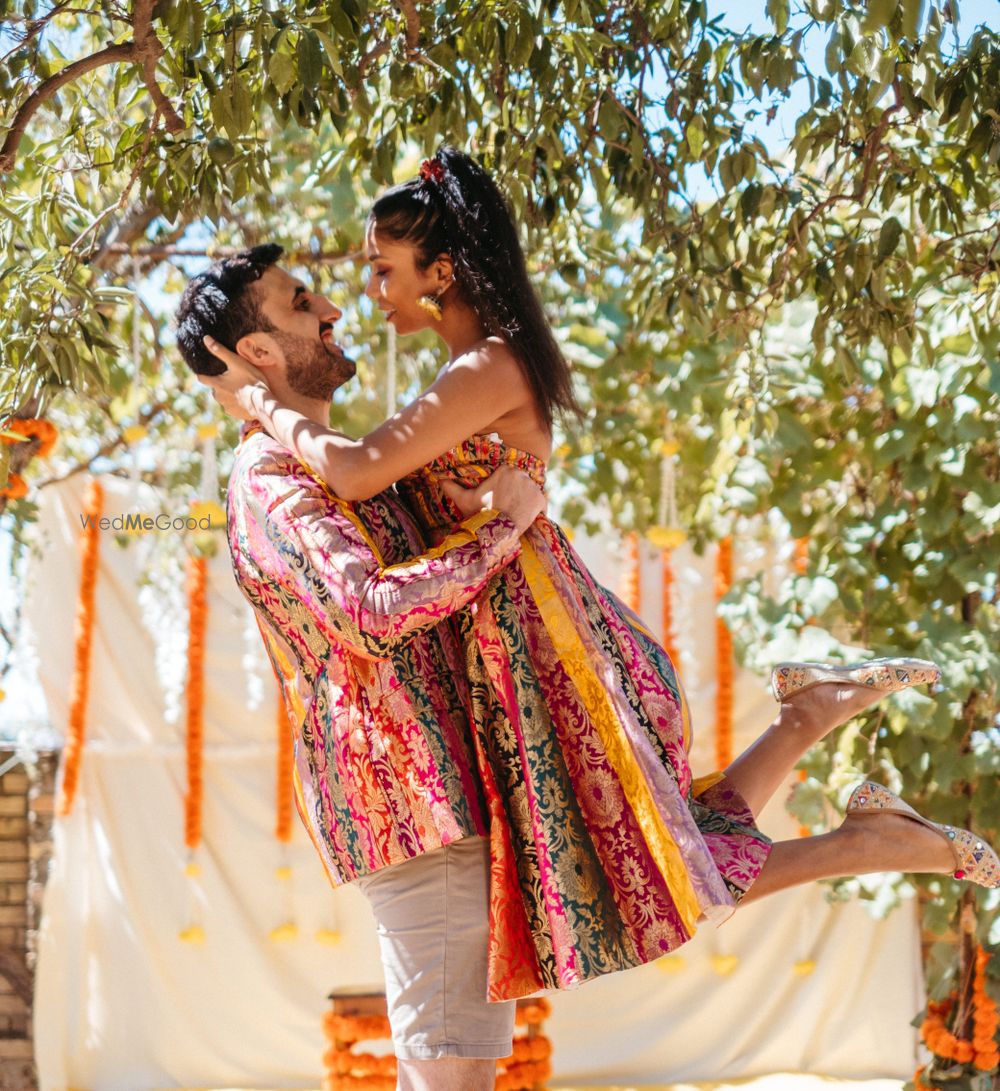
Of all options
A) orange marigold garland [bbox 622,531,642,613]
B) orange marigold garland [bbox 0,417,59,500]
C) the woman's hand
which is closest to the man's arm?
the woman's hand

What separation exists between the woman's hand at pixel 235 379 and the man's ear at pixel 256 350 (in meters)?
0.01

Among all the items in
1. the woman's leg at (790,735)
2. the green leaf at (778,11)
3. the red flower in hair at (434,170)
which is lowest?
the woman's leg at (790,735)

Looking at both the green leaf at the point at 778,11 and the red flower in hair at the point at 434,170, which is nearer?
the green leaf at the point at 778,11

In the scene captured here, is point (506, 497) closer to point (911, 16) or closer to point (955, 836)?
point (911, 16)

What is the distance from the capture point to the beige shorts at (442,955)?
2029mm

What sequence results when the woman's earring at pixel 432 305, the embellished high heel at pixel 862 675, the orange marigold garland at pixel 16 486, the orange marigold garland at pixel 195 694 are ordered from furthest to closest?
the orange marigold garland at pixel 195 694 < the orange marigold garland at pixel 16 486 < the embellished high heel at pixel 862 675 < the woman's earring at pixel 432 305

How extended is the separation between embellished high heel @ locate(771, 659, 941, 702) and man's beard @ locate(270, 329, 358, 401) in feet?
3.07

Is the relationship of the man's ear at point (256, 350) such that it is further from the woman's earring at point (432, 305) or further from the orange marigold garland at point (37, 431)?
the orange marigold garland at point (37, 431)

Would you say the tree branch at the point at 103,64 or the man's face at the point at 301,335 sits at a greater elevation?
the tree branch at the point at 103,64

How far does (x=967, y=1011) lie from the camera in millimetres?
4270

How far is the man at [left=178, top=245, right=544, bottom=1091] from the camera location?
6.59ft

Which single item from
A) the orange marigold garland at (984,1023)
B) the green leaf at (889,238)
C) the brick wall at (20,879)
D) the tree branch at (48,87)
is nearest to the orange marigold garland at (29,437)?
the tree branch at (48,87)

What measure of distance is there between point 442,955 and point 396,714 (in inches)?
13.3

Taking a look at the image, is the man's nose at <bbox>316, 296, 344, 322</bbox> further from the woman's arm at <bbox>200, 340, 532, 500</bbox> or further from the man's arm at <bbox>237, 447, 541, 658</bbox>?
the man's arm at <bbox>237, 447, 541, 658</bbox>
